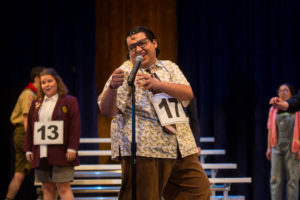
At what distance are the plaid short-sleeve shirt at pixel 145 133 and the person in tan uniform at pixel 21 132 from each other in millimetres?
2795

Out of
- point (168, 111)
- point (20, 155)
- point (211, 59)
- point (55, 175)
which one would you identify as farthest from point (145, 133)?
point (211, 59)

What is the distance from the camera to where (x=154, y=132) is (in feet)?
6.61

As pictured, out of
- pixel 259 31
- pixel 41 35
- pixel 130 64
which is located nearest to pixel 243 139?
pixel 259 31

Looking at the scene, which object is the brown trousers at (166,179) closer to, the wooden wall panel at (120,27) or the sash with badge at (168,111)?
the sash with badge at (168,111)

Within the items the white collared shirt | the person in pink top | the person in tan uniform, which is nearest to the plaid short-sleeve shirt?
the white collared shirt

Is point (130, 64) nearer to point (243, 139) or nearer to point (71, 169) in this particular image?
point (71, 169)

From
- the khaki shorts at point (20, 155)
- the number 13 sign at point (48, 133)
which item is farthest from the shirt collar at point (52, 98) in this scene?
the khaki shorts at point (20, 155)

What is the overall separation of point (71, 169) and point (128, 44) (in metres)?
1.77

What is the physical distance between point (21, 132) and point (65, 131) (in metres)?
1.44

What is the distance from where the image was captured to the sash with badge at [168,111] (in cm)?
199

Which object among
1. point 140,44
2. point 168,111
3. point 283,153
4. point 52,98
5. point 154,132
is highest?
point 140,44

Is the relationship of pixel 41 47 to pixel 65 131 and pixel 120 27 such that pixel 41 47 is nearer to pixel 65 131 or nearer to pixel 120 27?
pixel 120 27

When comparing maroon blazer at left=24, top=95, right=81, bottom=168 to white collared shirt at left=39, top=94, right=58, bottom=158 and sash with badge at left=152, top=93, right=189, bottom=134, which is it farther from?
sash with badge at left=152, top=93, right=189, bottom=134

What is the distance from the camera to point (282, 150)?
4.90m
